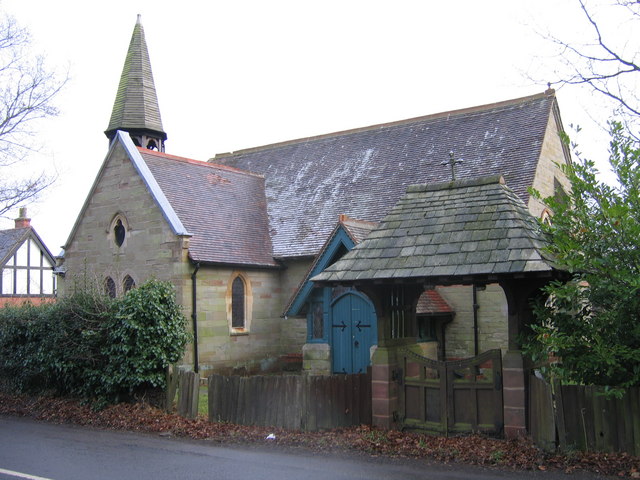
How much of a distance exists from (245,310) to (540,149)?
11.3 metres

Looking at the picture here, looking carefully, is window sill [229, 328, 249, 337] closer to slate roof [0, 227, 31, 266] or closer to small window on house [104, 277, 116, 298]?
small window on house [104, 277, 116, 298]

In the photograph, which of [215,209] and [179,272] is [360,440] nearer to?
[179,272]

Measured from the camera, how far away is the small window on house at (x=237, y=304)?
Result: 21.9m

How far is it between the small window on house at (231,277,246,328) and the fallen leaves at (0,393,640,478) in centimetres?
740

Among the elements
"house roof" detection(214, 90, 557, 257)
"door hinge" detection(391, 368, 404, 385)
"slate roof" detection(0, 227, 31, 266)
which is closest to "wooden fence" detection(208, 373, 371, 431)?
"door hinge" detection(391, 368, 404, 385)

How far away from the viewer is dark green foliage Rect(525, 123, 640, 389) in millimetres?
8914

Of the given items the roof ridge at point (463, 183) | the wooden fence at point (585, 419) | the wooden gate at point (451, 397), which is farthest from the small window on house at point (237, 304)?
the wooden fence at point (585, 419)

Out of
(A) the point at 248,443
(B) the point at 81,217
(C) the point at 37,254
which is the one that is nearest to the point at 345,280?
(A) the point at 248,443

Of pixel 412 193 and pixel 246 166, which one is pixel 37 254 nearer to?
pixel 246 166

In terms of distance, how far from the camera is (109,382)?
46.5ft

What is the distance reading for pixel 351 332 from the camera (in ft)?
61.3

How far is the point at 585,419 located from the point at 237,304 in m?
14.4

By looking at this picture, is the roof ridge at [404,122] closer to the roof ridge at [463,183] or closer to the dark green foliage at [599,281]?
the roof ridge at [463,183]

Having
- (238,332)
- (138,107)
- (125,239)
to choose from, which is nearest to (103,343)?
(238,332)
